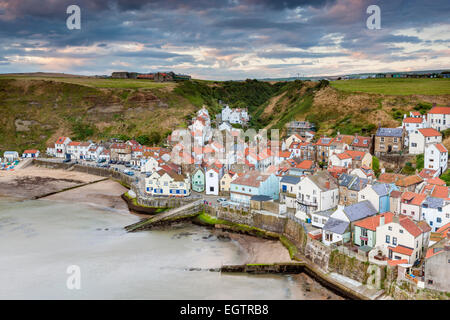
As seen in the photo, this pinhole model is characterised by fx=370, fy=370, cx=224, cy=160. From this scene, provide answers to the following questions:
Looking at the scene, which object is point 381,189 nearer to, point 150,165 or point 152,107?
point 150,165

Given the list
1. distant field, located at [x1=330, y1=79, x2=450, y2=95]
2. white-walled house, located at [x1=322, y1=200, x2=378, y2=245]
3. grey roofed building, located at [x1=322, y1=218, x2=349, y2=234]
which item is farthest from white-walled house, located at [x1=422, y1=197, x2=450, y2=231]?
distant field, located at [x1=330, y1=79, x2=450, y2=95]

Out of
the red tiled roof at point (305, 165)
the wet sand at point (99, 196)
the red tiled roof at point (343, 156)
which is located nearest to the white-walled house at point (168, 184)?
the wet sand at point (99, 196)

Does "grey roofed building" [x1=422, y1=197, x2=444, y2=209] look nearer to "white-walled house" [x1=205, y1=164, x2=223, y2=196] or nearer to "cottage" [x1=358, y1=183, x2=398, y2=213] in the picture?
"cottage" [x1=358, y1=183, x2=398, y2=213]

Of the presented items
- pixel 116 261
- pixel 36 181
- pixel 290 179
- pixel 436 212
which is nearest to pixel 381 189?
pixel 436 212

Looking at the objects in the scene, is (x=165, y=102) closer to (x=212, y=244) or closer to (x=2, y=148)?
(x=2, y=148)

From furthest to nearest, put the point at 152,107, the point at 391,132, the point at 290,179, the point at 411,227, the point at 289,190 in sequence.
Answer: the point at 152,107 < the point at 391,132 < the point at 290,179 < the point at 289,190 < the point at 411,227

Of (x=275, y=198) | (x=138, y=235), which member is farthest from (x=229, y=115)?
(x=138, y=235)
